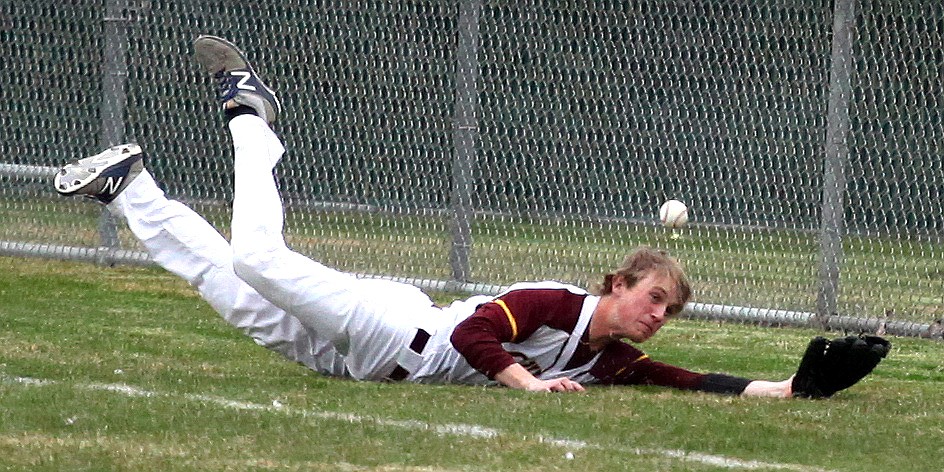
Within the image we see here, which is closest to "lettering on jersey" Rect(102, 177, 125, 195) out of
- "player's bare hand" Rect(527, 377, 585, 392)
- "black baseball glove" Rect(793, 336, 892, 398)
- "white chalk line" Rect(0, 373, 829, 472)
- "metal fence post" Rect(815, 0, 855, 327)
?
"white chalk line" Rect(0, 373, 829, 472)

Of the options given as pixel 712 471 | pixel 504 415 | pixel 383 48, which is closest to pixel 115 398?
pixel 504 415

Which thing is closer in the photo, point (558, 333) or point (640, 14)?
point (558, 333)

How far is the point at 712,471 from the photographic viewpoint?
453 centimetres

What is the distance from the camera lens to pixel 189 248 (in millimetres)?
6625

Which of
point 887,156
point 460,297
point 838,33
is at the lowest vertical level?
point 460,297

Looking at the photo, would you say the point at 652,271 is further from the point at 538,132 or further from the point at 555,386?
the point at 538,132

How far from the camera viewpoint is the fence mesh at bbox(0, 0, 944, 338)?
31.5 ft

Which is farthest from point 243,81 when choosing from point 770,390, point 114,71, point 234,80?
point 114,71

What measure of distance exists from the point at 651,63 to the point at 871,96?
130 centimetres

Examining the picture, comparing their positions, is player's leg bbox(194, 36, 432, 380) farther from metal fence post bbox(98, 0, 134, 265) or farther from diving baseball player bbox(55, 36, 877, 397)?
metal fence post bbox(98, 0, 134, 265)

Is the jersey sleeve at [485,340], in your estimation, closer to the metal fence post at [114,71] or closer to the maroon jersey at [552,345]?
the maroon jersey at [552,345]

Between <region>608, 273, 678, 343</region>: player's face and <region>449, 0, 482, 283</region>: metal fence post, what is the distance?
15.3 feet

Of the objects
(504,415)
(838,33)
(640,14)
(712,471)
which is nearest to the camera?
(712,471)

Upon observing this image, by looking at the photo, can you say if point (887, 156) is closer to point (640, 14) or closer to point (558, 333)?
point (640, 14)
